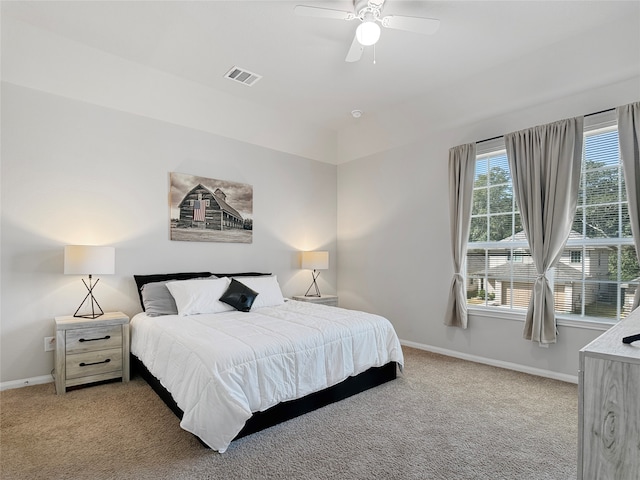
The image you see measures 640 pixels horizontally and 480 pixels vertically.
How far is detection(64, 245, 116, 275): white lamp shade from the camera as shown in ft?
9.69

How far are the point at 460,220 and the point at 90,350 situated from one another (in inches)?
153

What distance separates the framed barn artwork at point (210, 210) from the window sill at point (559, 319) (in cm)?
292

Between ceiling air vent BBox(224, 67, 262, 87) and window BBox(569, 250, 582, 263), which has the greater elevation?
ceiling air vent BBox(224, 67, 262, 87)

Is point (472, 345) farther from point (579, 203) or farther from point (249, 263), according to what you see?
point (249, 263)

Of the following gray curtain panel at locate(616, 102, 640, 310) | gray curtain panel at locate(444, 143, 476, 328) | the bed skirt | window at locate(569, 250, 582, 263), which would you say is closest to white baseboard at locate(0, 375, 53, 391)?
the bed skirt

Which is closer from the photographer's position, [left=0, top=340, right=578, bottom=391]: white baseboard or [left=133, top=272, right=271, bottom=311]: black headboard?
[left=0, top=340, right=578, bottom=391]: white baseboard

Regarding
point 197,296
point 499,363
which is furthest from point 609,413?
point 197,296

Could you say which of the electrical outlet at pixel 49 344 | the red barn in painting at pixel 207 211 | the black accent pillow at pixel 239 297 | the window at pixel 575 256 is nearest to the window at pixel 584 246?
the window at pixel 575 256

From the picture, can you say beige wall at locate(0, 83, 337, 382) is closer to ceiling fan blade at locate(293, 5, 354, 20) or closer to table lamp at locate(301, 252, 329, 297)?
table lamp at locate(301, 252, 329, 297)

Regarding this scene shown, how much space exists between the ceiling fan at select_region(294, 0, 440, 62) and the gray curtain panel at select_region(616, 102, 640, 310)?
183 cm

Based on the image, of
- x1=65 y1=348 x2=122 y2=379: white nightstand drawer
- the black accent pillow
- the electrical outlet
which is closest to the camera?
x1=65 y1=348 x2=122 y2=379: white nightstand drawer

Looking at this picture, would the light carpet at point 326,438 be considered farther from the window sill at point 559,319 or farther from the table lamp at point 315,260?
the table lamp at point 315,260

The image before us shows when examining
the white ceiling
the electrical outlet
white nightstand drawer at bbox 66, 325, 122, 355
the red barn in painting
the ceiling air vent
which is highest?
the white ceiling

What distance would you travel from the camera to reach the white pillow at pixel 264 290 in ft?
12.5
